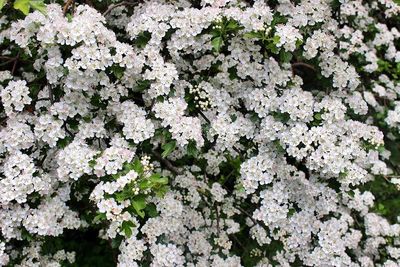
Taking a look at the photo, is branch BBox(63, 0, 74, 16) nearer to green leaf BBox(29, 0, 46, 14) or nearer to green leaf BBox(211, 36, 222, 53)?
green leaf BBox(29, 0, 46, 14)

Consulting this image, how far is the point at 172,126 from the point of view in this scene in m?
3.16

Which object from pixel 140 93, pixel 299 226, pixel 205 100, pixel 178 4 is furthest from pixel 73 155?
pixel 299 226

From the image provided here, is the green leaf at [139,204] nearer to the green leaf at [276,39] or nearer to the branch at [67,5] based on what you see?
the green leaf at [276,39]

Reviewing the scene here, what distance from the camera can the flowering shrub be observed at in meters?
3.11

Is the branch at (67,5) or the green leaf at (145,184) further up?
the branch at (67,5)

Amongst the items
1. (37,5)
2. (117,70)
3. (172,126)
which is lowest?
(172,126)

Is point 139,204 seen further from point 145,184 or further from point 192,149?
point 192,149

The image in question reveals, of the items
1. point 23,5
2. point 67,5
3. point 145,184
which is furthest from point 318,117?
point 23,5

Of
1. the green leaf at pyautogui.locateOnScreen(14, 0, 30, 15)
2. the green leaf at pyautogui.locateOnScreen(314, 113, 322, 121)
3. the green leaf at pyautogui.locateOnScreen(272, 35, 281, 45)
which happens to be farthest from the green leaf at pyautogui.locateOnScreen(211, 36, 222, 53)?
the green leaf at pyautogui.locateOnScreen(14, 0, 30, 15)

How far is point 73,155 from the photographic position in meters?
3.05

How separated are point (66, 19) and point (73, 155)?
80 cm

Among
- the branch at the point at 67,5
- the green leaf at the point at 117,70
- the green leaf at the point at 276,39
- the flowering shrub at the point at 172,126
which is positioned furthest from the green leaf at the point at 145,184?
the branch at the point at 67,5

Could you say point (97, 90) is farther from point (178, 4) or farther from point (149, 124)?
point (178, 4)

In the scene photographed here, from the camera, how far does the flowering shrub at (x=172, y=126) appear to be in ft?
10.2
